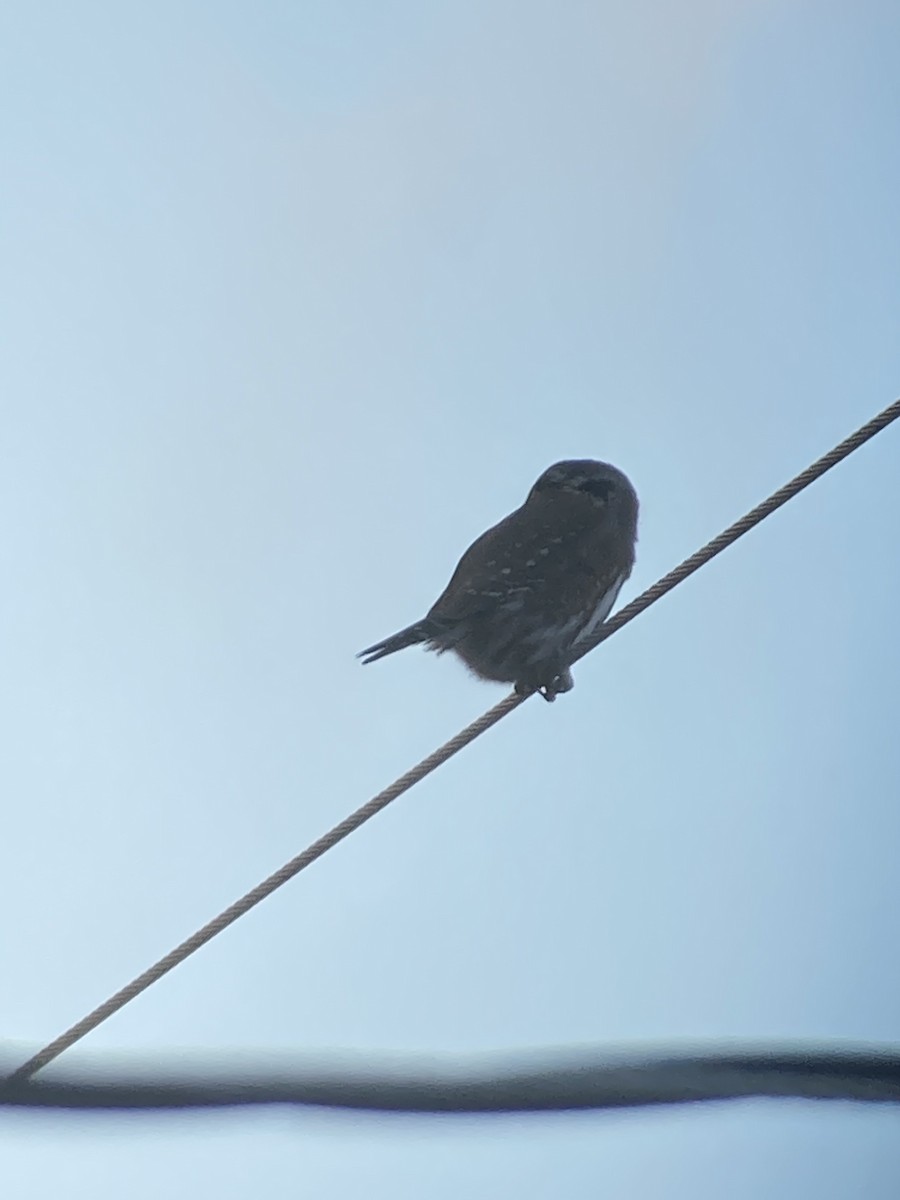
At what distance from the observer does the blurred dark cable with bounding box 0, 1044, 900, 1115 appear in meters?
1.24

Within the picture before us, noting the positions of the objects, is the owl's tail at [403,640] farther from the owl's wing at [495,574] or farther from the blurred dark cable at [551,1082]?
the blurred dark cable at [551,1082]

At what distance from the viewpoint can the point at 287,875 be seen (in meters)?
Result: 3.02

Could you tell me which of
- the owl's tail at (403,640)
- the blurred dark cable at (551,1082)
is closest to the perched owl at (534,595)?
the owl's tail at (403,640)

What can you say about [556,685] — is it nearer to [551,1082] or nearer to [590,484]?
[590,484]

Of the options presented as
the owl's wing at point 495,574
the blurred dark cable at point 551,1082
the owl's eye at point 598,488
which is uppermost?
the owl's eye at point 598,488

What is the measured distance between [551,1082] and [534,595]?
4018 millimetres

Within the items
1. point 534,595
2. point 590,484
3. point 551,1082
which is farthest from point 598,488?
point 551,1082

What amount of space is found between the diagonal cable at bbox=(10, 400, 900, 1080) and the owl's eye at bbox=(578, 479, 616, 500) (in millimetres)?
2003

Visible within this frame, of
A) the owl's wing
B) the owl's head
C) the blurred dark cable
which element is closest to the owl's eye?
the owl's head

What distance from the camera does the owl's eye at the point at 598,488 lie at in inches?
232

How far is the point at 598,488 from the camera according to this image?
5.94 meters

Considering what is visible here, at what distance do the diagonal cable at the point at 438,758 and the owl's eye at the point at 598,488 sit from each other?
200 cm

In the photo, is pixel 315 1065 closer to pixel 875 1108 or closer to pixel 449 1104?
pixel 449 1104

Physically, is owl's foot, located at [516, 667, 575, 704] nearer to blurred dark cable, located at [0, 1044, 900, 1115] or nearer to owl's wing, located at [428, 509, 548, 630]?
owl's wing, located at [428, 509, 548, 630]
